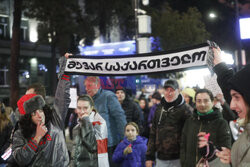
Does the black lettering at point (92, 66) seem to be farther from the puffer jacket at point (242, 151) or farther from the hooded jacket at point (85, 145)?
A: the puffer jacket at point (242, 151)

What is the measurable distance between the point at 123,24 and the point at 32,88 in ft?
78.1

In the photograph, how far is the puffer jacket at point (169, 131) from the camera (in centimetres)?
504

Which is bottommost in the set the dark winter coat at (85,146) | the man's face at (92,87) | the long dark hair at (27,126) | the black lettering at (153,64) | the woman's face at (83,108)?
the dark winter coat at (85,146)

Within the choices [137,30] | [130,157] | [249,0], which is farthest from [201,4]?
[130,157]

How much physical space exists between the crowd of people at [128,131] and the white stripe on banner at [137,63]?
0.30 metres

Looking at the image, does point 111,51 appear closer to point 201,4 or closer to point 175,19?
point 175,19

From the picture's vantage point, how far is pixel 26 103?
3668 millimetres

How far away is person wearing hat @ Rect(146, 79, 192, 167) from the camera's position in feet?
16.5

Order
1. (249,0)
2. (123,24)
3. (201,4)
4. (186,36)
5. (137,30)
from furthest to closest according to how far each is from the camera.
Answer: (201,4)
(249,0)
(186,36)
(123,24)
(137,30)

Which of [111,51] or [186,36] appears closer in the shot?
[111,51]

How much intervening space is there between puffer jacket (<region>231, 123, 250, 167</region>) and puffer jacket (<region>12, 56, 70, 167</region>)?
201cm

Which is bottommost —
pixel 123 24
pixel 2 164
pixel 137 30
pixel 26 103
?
pixel 2 164

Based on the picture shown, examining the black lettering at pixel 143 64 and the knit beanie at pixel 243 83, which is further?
the black lettering at pixel 143 64

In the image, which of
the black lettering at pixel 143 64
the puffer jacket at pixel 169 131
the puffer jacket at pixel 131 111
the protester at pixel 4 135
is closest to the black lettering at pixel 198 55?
the black lettering at pixel 143 64
